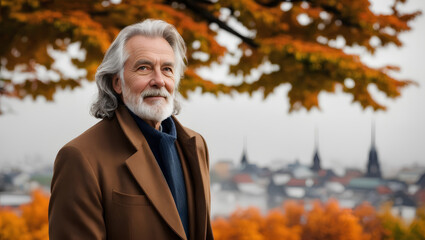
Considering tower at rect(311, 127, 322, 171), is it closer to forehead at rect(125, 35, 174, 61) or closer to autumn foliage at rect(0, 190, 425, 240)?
autumn foliage at rect(0, 190, 425, 240)

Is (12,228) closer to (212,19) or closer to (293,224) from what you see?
(293,224)

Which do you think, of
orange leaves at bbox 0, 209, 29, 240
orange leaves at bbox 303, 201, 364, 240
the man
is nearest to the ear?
the man

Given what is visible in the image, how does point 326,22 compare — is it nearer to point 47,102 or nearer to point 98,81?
point 47,102

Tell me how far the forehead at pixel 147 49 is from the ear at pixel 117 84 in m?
0.11

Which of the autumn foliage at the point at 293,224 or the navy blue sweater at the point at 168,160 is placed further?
the autumn foliage at the point at 293,224

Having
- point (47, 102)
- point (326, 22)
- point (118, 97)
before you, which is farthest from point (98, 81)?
point (47, 102)

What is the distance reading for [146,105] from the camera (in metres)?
1.38

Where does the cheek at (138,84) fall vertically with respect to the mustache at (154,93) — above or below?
above

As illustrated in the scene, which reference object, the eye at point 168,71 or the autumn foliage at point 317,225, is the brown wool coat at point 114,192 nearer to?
the eye at point 168,71

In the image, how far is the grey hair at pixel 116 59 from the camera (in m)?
1.39

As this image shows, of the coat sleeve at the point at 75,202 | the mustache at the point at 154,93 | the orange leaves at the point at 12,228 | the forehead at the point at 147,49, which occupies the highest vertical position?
the forehead at the point at 147,49

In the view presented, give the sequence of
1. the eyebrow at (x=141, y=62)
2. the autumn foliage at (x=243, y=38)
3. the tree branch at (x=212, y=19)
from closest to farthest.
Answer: the eyebrow at (x=141, y=62) → the autumn foliage at (x=243, y=38) → the tree branch at (x=212, y=19)

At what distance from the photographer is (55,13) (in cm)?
431

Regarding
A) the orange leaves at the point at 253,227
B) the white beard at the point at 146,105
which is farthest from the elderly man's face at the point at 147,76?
the orange leaves at the point at 253,227
